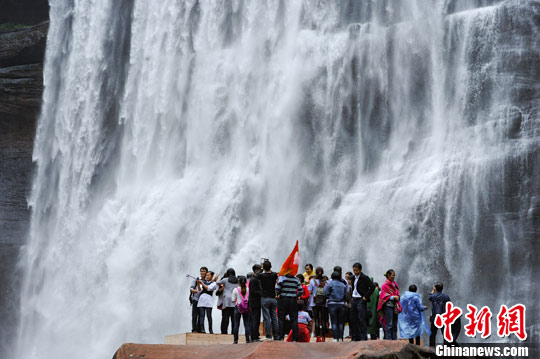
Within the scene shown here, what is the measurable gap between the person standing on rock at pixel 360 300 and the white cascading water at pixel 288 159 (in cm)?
905

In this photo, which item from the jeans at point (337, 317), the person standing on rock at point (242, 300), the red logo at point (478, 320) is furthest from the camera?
the person standing on rock at point (242, 300)

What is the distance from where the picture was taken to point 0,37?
41125 millimetres

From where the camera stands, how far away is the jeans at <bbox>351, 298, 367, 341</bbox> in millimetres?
15078

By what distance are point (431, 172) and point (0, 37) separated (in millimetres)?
26011

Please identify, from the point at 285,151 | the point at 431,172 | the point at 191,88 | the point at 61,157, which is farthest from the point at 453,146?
the point at 61,157

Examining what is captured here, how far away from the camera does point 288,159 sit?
98.2 feet

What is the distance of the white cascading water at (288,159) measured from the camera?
25.0 meters

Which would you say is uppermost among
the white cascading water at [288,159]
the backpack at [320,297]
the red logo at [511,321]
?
the white cascading water at [288,159]

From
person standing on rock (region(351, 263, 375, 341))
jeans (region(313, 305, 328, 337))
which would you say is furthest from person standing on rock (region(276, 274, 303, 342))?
jeans (region(313, 305, 328, 337))

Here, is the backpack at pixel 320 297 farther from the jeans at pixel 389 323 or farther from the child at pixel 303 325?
the jeans at pixel 389 323

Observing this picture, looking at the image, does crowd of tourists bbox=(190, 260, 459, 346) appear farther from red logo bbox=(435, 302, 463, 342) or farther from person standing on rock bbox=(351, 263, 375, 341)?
red logo bbox=(435, 302, 463, 342)

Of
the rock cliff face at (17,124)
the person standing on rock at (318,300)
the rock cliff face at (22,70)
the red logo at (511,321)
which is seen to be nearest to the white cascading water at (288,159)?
the rock cliff face at (17,124)

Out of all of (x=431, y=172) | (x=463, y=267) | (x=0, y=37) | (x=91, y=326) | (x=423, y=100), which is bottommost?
(x=91, y=326)

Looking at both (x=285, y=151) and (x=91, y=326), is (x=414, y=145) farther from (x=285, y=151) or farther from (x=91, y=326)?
(x=91, y=326)
